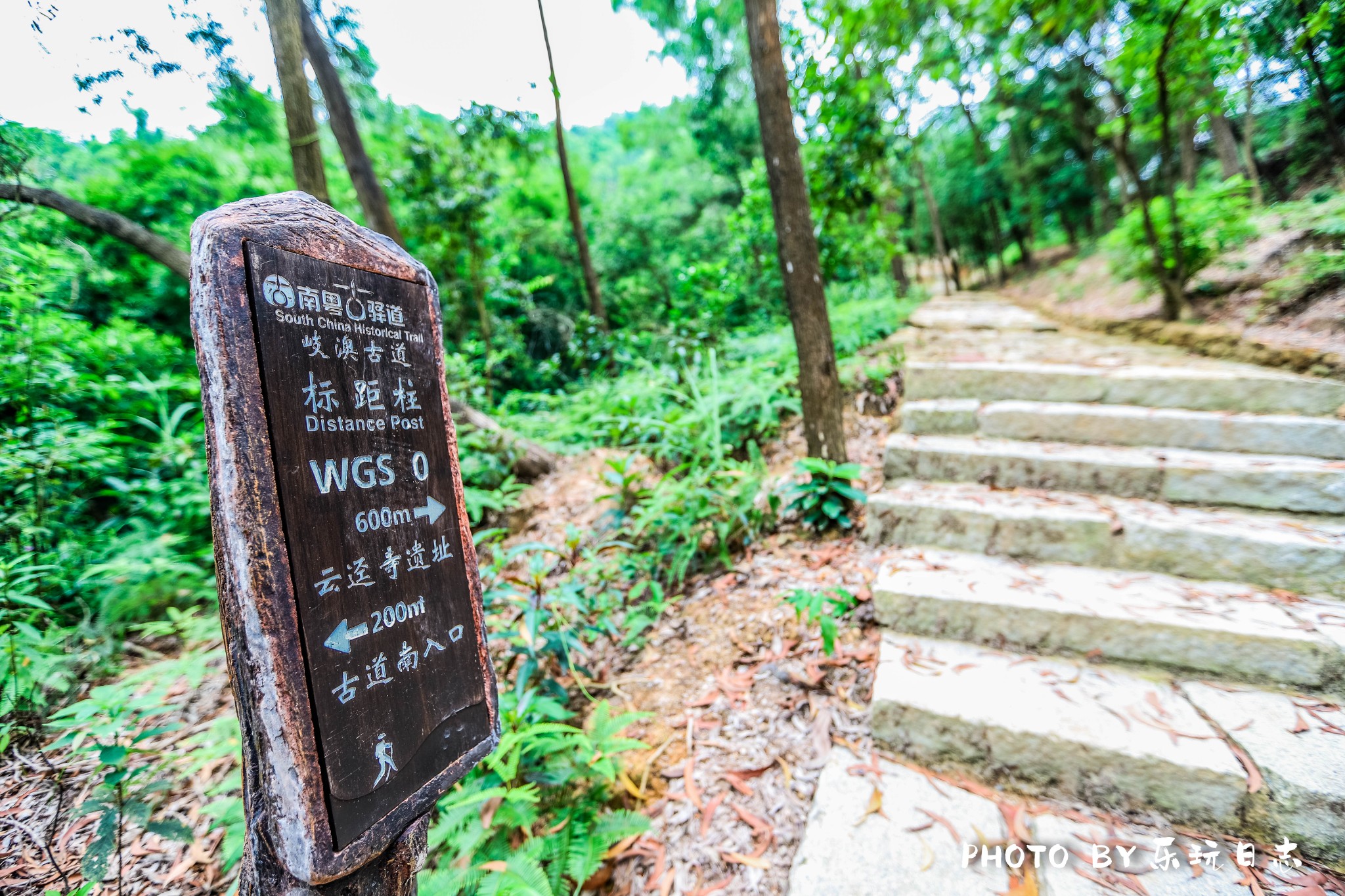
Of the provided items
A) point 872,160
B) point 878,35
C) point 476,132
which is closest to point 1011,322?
point 872,160

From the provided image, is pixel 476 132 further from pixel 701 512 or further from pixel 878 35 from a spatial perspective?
pixel 701 512

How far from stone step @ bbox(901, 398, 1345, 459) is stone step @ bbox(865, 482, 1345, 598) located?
0.48 metres

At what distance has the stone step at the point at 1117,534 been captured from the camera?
183 cm

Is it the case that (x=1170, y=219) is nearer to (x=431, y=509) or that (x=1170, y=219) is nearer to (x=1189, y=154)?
(x=431, y=509)

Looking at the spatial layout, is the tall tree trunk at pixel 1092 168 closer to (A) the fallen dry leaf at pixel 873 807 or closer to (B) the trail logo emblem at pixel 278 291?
(A) the fallen dry leaf at pixel 873 807

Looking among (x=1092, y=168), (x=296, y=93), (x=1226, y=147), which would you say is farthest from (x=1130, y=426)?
(x=1092, y=168)

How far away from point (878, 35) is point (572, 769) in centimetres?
495

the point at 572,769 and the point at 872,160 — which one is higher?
the point at 872,160

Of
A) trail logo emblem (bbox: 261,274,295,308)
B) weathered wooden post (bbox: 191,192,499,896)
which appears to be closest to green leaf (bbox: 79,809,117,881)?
weathered wooden post (bbox: 191,192,499,896)

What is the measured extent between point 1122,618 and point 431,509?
89.7 inches

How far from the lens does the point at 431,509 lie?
1.15 metres

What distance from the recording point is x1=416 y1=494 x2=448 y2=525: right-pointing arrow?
3.69 feet

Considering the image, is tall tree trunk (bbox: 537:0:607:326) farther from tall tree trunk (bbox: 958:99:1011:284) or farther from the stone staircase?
tall tree trunk (bbox: 958:99:1011:284)

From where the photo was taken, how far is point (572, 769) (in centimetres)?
168
